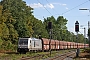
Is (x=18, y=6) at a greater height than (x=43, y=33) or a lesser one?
greater

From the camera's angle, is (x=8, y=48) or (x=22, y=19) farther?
(x=22, y=19)

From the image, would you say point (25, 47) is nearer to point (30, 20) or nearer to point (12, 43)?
point (12, 43)

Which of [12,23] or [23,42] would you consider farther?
[12,23]

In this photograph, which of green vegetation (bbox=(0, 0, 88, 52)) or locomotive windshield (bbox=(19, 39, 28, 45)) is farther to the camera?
green vegetation (bbox=(0, 0, 88, 52))

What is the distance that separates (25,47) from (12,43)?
32171 millimetres

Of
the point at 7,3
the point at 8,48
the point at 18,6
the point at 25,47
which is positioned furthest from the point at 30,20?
the point at 25,47

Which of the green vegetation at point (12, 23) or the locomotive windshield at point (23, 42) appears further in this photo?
the green vegetation at point (12, 23)

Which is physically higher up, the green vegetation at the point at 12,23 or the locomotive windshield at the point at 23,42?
the green vegetation at the point at 12,23

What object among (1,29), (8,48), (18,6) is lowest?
(8,48)

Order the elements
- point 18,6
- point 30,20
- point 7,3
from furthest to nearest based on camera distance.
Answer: point 30,20, point 18,6, point 7,3

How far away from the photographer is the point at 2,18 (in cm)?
6781

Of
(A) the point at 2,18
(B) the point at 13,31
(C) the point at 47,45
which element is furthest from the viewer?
(B) the point at 13,31

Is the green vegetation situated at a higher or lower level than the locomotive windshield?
higher

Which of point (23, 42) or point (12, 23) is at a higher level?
point (12, 23)
